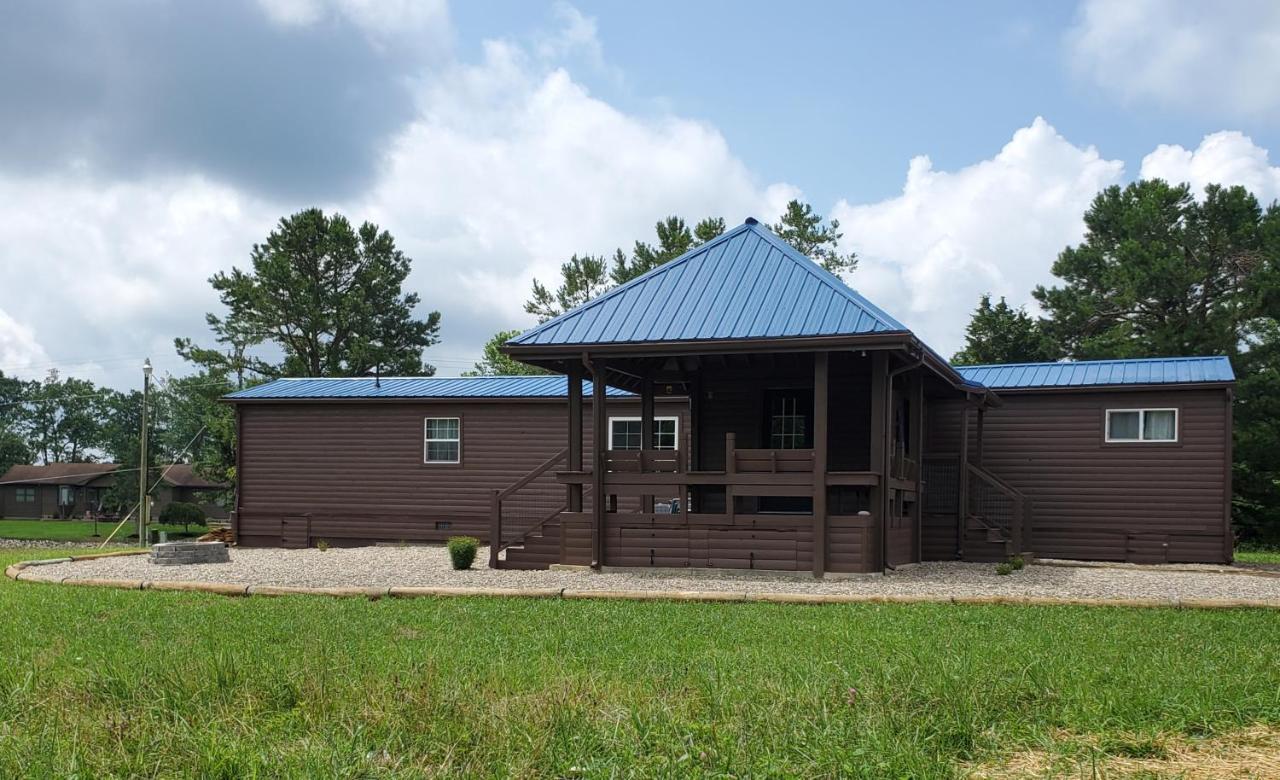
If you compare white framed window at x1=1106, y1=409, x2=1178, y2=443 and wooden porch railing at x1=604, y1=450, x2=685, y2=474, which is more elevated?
white framed window at x1=1106, y1=409, x2=1178, y2=443

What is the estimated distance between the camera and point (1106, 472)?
2084cm

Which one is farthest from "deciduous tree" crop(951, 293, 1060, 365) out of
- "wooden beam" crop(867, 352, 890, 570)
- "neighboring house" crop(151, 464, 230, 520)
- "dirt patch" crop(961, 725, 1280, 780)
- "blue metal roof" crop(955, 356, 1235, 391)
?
"neighboring house" crop(151, 464, 230, 520)

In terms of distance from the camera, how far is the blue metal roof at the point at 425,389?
78.7ft

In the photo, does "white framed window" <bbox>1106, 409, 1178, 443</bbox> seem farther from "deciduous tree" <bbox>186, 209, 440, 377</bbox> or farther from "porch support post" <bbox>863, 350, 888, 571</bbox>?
"deciduous tree" <bbox>186, 209, 440, 377</bbox>

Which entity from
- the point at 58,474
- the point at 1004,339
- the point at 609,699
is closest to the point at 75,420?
the point at 58,474

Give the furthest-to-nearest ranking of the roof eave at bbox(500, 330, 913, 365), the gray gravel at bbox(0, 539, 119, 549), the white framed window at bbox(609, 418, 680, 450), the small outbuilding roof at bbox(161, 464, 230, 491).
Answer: the small outbuilding roof at bbox(161, 464, 230, 491), the gray gravel at bbox(0, 539, 119, 549), the white framed window at bbox(609, 418, 680, 450), the roof eave at bbox(500, 330, 913, 365)

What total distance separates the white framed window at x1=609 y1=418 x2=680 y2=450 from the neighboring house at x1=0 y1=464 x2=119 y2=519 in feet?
161

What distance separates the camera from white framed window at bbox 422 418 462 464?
80.0ft

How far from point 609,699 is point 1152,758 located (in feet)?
8.33

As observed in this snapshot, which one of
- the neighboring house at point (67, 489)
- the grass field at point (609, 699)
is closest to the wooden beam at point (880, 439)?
the grass field at point (609, 699)

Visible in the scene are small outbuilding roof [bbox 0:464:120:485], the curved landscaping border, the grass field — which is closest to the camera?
the grass field

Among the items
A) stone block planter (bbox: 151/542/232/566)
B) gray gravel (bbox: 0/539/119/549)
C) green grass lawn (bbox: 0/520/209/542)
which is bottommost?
green grass lawn (bbox: 0/520/209/542)

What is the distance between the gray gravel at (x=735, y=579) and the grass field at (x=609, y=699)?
417cm

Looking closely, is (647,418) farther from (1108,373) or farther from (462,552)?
(1108,373)
